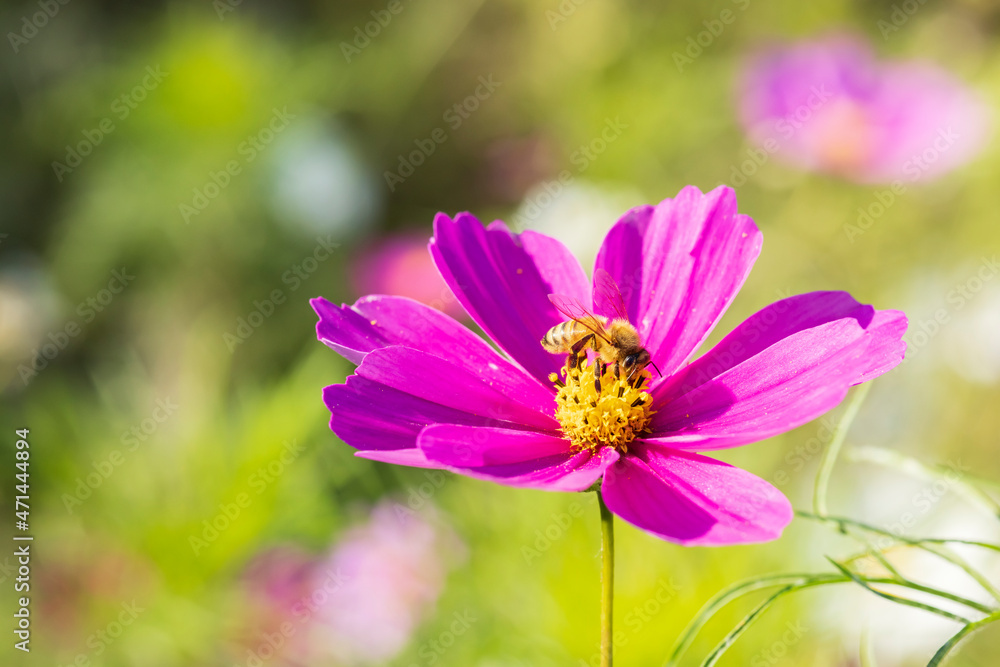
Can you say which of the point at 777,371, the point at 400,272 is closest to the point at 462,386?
the point at 777,371

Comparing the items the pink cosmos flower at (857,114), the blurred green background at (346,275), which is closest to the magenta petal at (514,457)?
the blurred green background at (346,275)

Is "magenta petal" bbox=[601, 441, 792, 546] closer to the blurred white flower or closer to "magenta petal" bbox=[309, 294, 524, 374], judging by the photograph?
"magenta petal" bbox=[309, 294, 524, 374]

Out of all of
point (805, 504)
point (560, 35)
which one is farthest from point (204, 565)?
point (560, 35)

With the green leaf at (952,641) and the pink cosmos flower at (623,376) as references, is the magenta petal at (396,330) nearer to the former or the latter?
the pink cosmos flower at (623,376)

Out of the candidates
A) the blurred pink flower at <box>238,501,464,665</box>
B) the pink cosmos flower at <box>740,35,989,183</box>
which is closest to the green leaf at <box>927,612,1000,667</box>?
the blurred pink flower at <box>238,501,464,665</box>

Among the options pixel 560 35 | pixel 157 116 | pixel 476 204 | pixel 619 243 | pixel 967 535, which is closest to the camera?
pixel 619 243

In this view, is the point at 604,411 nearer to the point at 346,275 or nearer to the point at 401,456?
the point at 401,456

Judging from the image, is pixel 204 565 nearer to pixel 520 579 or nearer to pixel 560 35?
pixel 520 579
